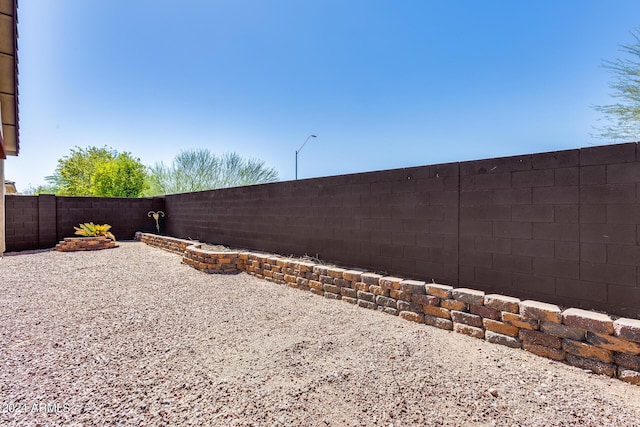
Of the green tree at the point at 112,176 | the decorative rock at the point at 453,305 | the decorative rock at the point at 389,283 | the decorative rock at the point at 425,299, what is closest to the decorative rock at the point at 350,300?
the decorative rock at the point at 389,283

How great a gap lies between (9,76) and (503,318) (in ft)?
36.7

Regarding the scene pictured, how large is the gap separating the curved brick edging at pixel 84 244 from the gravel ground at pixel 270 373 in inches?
239

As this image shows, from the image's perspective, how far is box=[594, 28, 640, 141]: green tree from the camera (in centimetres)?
676

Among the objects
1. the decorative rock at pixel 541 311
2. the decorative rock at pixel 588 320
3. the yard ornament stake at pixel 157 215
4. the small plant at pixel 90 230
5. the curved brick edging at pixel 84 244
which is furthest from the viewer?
the yard ornament stake at pixel 157 215

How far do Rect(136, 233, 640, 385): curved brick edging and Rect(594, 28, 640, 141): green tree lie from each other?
7.32 meters

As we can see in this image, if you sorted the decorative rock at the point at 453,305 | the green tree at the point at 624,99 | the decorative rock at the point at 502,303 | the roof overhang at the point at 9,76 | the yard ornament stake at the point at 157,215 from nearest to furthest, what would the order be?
the decorative rock at the point at 502,303, the decorative rock at the point at 453,305, the roof overhang at the point at 9,76, the green tree at the point at 624,99, the yard ornament stake at the point at 157,215

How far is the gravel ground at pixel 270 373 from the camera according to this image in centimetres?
184

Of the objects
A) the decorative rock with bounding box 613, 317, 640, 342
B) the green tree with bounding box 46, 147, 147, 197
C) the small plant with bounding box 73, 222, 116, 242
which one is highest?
the green tree with bounding box 46, 147, 147, 197

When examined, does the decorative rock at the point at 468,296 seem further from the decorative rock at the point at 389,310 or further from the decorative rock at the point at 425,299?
the decorative rock at the point at 389,310

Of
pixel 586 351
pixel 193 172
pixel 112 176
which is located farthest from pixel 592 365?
pixel 193 172

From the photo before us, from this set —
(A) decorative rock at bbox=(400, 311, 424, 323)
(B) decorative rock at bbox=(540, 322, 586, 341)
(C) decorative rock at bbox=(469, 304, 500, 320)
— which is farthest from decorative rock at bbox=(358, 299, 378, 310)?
(B) decorative rock at bbox=(540, 322, 586, 341)

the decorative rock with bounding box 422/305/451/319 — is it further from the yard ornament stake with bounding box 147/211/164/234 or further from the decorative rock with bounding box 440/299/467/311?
the yard ornament stake with bounding box 147/211/164/234

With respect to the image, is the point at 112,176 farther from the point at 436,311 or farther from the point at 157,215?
the point at 436,311

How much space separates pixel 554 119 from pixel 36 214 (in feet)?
50.8
